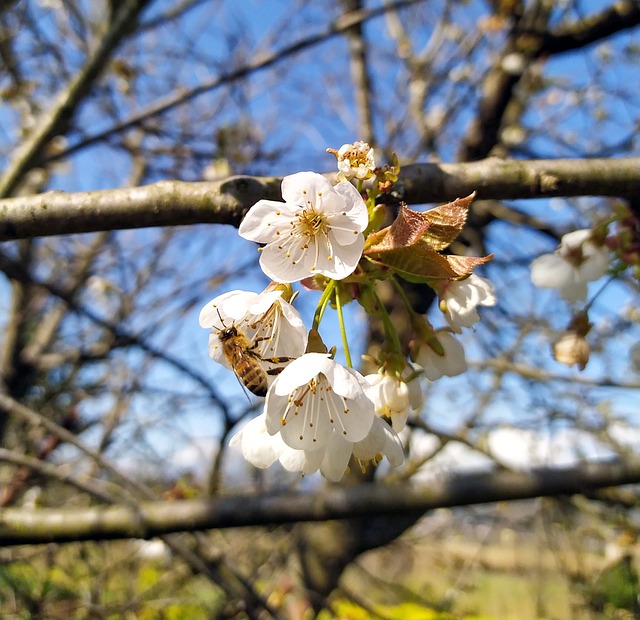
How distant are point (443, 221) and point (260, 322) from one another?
435mm

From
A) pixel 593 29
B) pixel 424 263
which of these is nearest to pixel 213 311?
pixel 424 263

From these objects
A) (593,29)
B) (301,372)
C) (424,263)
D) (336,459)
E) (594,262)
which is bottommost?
(336,459)

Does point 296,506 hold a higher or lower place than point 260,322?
lower

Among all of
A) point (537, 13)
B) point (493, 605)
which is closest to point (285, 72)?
point (537, 13)

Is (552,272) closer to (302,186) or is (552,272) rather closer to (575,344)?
(575,344)

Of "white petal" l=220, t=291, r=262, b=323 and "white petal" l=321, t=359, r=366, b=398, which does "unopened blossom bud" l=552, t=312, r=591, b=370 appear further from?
"white petal" l=220, t=291, r=262, b=323

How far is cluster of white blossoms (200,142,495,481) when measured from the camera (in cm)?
94

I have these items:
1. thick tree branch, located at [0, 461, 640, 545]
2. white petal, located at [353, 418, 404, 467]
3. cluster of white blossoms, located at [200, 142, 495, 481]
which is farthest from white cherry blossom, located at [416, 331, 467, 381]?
thick tree branch, located at [0, 461, 640, 545]

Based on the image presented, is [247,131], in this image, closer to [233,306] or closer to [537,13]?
[537,13]

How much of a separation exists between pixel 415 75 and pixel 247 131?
168cm

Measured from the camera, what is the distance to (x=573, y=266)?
1.53 meters

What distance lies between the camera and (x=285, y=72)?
6.09 meters

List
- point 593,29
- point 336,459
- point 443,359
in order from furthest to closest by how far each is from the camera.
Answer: point 593,29, point 443,359, point 336,459

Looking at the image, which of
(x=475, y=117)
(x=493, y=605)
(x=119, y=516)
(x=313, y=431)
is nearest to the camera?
(x=313, y=431)
